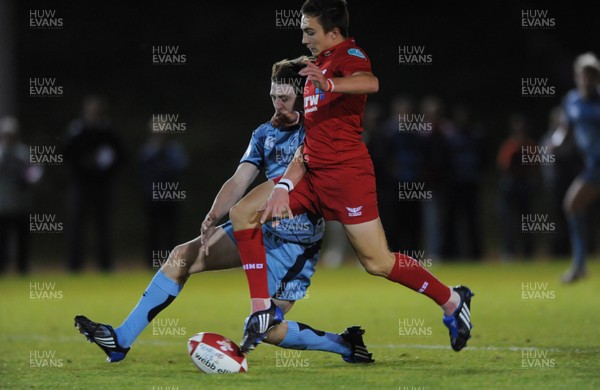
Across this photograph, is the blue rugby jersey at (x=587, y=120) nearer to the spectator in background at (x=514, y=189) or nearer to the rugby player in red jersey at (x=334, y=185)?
the spectator in background at (x=514, y=189)

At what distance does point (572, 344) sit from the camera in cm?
835

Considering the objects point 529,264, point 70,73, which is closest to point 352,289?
point 529,264

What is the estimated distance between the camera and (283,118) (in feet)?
25.2

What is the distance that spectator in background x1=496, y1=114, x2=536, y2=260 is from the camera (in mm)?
18891

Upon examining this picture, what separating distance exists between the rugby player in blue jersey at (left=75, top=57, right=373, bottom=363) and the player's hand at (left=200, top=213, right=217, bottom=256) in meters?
0.01

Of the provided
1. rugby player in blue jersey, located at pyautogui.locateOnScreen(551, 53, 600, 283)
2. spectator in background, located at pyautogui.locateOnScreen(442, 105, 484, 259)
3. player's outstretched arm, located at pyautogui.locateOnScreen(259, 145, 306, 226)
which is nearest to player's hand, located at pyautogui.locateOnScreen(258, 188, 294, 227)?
player's outstretched arm, located at pyautogui.locateOnScreen(259, 145, 306, 226)

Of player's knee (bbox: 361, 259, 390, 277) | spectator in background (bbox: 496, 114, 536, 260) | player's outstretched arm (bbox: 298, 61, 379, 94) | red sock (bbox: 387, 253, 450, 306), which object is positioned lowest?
spectator in background (bbox: 496, 114, 536, 260)

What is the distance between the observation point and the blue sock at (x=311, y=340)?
293 inches

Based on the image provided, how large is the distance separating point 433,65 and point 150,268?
1522 centimetres

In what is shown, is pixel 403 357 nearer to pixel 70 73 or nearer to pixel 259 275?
pixel 259 275

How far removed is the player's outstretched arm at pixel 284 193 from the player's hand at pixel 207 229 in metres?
0.37

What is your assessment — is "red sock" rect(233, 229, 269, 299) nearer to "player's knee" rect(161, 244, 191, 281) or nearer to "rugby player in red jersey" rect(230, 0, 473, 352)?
"rugby player in red jersey" rect(230, 0, 473, 352)

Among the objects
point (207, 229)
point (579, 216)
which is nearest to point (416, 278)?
point (207, 229)

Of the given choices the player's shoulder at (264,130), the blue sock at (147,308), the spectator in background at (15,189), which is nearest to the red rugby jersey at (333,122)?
the player's shoulder at (264,130)
